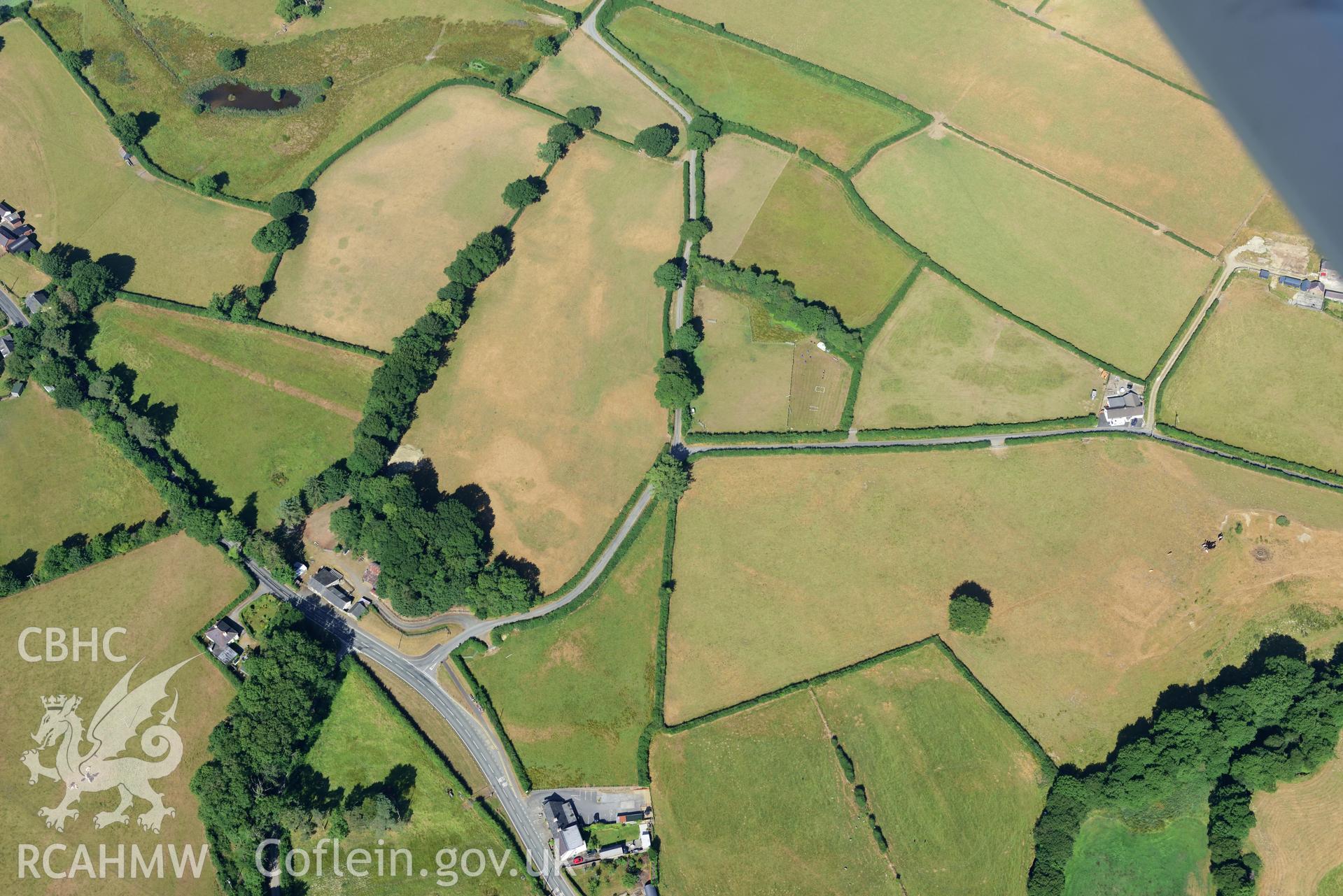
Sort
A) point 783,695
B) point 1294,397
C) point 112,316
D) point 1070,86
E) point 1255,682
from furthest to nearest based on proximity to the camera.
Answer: point 1070,86
point 112,316
point 1294,397
point 783,695
point 1255,682

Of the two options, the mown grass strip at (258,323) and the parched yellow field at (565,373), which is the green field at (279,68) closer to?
the mown grass strip at (258,323)

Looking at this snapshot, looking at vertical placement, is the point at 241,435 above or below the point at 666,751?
above

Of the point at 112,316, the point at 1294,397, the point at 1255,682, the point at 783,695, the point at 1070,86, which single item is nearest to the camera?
the point at 1255,682

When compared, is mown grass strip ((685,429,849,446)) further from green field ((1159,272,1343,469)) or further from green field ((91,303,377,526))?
green field ((91,303,377,526))

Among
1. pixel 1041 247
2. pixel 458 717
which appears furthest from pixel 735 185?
pixel 458 717

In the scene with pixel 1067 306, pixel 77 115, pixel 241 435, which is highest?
pixel 77 115

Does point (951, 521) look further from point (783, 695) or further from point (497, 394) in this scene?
point (497, 394)

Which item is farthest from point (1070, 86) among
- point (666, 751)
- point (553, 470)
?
point (666, 751)
